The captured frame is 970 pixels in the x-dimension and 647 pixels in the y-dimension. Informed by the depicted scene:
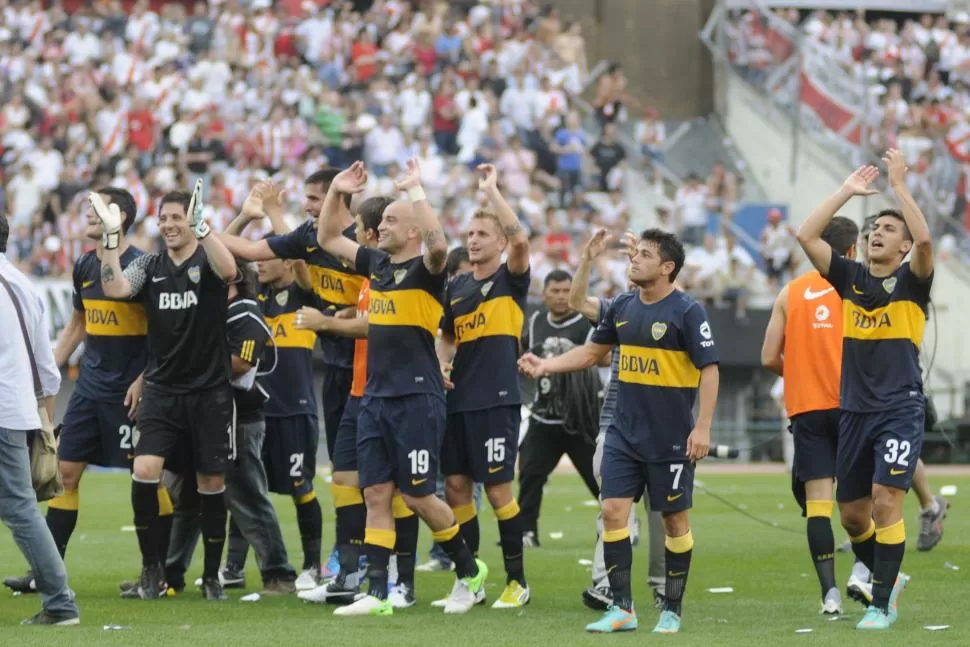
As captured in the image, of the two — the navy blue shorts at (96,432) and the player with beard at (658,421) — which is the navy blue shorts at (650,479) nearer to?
the player with beard at (658,421)

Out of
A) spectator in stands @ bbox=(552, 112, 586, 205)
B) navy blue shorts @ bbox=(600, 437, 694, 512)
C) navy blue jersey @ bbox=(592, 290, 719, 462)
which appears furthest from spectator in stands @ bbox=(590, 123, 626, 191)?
navy blue shorts @ bbox=(600, 437, 694, 512)

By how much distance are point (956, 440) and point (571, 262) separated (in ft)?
19.9

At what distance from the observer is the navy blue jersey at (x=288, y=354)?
1195 centimetres

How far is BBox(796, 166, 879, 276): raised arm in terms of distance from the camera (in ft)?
31.6

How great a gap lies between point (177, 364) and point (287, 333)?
4.82 feet

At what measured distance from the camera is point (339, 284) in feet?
37.4

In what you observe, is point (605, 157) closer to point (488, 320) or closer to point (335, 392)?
point (335, 392)

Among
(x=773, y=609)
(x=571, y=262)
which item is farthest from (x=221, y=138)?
(x=773, y=609)

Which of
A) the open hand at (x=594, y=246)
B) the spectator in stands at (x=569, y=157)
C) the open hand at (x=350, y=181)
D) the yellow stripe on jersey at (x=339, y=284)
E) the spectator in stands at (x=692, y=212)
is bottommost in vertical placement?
the yellow stripe on jersey at (x=339, y=284)

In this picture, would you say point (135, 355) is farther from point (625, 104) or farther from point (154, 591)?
point (625, 104)

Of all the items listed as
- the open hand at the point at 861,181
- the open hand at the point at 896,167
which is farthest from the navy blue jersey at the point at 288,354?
the open hand at the point at 896,167

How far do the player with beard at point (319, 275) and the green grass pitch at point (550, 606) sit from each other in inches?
24.5

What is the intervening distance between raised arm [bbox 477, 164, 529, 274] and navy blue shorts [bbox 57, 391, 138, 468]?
8.78 feet

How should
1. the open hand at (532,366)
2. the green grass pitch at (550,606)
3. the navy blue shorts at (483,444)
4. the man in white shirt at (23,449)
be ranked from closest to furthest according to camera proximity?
1. the green grass pitch at (550,606)
2. the man in white shirt at (23,449)
3. the open hand at (532,366)
4. the navy blue shorts at (483,444)
